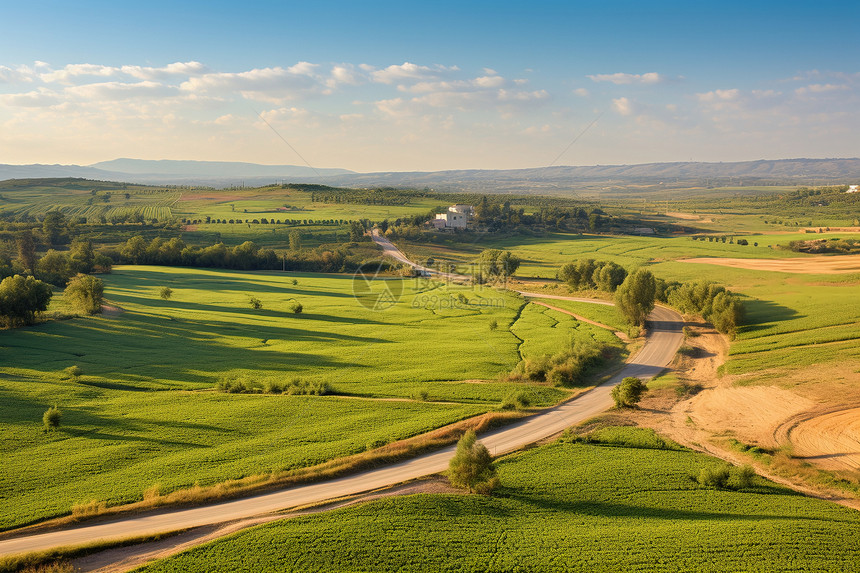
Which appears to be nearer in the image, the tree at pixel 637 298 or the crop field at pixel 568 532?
the crop field at pixel 568 532

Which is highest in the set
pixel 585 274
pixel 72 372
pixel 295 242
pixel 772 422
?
pixel 295 242

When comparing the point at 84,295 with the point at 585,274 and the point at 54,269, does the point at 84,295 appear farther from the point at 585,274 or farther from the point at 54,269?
the point at 585,274

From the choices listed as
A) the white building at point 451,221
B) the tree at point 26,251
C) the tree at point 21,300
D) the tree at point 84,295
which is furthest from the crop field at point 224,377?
the white building at point 451,221

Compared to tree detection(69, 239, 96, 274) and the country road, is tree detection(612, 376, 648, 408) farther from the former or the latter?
tree detection(69, 239, 96, 274)

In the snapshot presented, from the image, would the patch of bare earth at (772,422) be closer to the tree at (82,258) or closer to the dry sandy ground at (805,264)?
the dry sandy ground at (805,264)

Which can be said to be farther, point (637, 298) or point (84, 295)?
point (637, 298)

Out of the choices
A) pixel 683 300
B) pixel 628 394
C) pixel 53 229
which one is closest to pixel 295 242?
pixel 53 229

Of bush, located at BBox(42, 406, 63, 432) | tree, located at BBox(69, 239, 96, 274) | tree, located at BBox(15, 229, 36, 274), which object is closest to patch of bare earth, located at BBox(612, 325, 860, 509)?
A: bush, located at BBox(42, 406, 63, 432)
